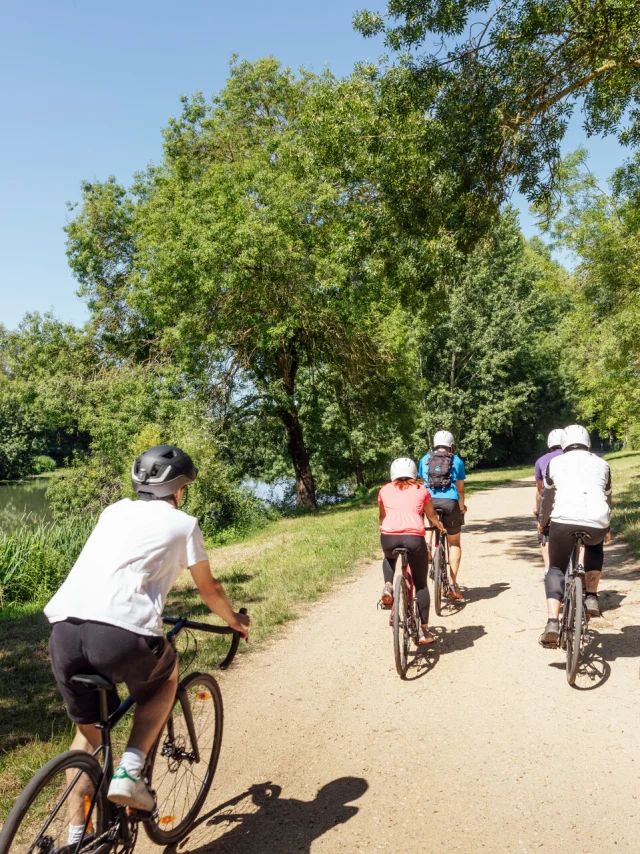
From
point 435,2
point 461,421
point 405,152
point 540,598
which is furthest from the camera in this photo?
point 461,421

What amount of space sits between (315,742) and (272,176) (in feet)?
58.6

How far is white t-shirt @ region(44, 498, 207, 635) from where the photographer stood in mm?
2854

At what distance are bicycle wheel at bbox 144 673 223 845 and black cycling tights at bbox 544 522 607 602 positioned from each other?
3211 mm

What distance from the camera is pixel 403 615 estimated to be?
6.16 m

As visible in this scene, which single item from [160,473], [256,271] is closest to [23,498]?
[256,271]

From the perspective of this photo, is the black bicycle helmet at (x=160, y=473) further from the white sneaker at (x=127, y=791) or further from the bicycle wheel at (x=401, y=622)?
the bicycle wheel at (x=401, y=622)

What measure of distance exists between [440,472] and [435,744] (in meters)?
3.76

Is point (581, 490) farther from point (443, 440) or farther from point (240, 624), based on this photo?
point (240, 624)

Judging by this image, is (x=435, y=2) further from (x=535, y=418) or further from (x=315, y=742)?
(x=535, y=418)

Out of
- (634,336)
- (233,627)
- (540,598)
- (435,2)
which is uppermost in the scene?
(435,2)

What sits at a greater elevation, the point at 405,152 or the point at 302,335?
the point at 405,152

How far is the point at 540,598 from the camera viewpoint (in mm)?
8625

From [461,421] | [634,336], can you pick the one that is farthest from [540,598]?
[461,421]

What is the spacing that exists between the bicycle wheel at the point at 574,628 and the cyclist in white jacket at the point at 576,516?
0.14 m
